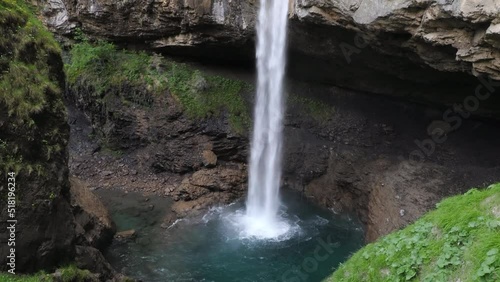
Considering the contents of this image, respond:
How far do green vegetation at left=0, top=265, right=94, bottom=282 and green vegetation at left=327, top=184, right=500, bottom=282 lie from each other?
4948 mm

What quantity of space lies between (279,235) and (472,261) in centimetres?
843

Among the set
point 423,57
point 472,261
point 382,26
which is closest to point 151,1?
point 382,26

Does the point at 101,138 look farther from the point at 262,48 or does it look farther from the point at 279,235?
the point at 279,235

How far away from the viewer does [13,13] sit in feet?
26.1

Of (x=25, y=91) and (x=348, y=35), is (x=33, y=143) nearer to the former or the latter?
(x=25, y=91)

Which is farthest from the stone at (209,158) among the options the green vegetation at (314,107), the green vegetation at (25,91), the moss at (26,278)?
the moss at (26,278)

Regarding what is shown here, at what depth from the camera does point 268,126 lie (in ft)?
53.7

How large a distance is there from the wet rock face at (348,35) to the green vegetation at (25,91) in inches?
282

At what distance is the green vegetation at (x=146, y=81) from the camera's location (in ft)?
55.2

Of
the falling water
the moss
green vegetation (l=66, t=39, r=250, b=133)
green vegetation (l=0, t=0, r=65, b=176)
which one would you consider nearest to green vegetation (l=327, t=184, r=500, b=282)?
the moss

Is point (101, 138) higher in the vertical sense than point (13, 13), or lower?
lower

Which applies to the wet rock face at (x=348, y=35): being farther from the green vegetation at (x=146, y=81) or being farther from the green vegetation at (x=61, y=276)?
the green vegetation at (x=61, y=276)

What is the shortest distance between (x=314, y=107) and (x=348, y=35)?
15.7 feet

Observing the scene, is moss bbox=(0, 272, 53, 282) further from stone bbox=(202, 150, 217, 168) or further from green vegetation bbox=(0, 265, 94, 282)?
stone bbox=(202, 150, 217, 168)
